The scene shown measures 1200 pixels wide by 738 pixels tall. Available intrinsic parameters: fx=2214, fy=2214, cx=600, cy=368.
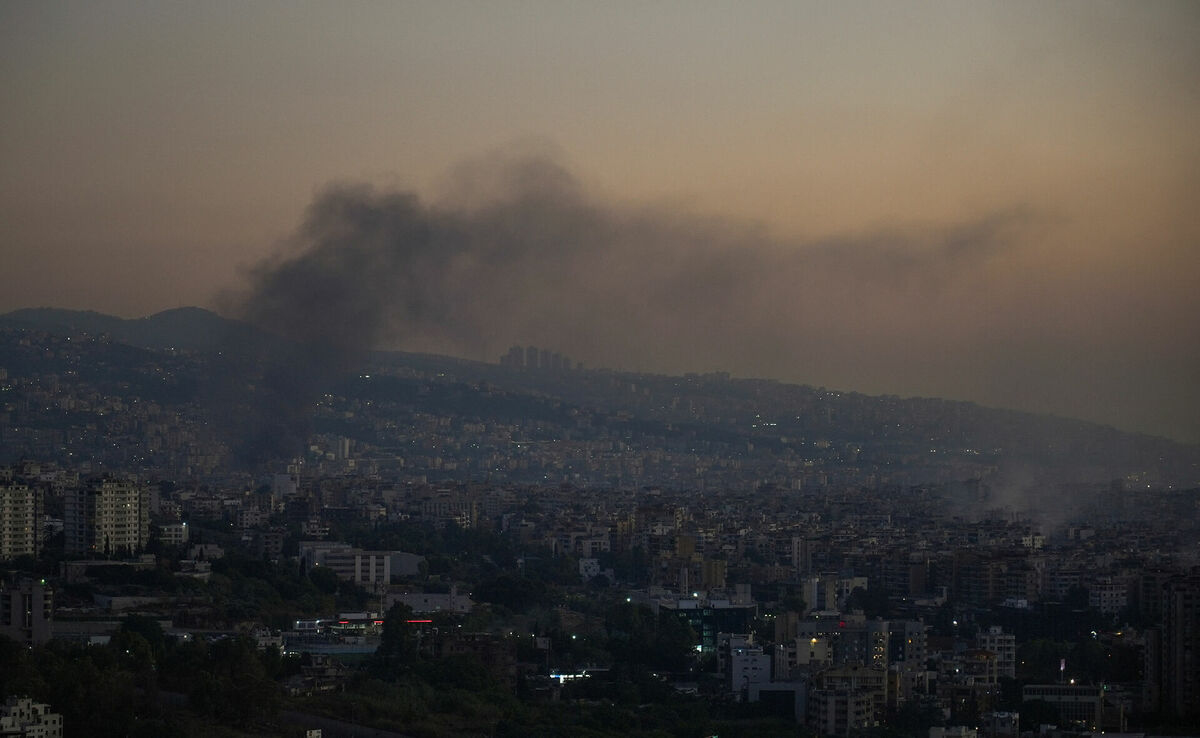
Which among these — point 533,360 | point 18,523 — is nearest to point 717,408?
point 533,360

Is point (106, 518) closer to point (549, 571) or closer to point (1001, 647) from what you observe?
point (549, 571)

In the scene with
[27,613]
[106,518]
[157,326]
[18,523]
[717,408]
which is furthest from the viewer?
[717,408]

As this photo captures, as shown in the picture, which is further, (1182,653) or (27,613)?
(27,613)

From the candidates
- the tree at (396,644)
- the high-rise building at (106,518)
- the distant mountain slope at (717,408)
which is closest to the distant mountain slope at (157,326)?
the distant mountain slope at (717,408)

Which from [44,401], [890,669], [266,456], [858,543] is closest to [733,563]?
[858,543]

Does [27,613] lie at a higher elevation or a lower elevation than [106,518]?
lower

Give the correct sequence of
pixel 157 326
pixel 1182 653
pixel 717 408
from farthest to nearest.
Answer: pixel 717 408 < pixel 157 326 < pixel 1182 653

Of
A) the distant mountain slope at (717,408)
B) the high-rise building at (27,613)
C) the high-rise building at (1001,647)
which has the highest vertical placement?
the distant mountain slope at (717,408)

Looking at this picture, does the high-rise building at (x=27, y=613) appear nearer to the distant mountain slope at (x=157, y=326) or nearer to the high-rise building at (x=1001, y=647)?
the high-rise building at (x=1001, y=647)

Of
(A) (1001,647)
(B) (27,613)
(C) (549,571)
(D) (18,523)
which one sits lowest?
(A) (1001,647)
